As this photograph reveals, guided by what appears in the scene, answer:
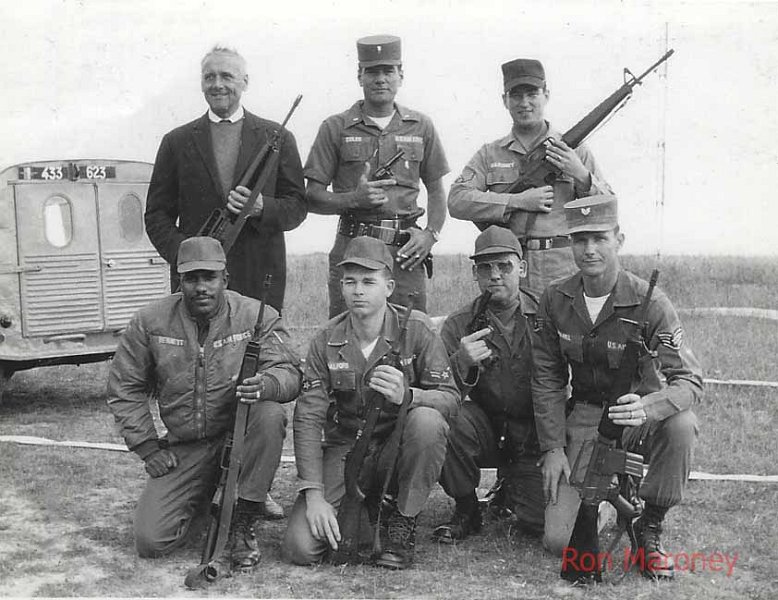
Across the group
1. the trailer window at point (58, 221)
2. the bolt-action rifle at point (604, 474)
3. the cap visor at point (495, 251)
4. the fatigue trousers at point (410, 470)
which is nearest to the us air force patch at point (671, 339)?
the bolt-action rifle at point (604, 474)

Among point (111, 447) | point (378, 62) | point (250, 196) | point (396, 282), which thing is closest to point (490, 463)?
point (396, 282)

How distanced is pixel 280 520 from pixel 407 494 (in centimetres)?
100

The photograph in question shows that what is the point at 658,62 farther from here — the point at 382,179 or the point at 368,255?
the point at 368,255

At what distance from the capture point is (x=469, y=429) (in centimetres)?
467

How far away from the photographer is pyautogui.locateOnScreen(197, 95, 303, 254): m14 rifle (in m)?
4.88

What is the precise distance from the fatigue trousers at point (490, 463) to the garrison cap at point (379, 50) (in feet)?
6.57

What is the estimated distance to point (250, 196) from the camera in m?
4.89

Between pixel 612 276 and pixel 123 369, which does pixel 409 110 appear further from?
pixel 123 369

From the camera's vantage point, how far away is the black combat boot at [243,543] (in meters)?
4.12

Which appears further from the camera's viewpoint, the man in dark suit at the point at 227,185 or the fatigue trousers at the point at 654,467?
the man in dark suit at the point at 227,185

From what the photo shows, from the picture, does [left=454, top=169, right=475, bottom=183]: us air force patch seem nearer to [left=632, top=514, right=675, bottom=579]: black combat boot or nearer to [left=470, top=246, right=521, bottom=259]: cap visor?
[left=470, top=246, right=521, bottom=259]: cap visor

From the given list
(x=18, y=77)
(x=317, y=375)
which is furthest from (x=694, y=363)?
(x=18, y=77)

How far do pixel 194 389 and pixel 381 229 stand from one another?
1.56 meters

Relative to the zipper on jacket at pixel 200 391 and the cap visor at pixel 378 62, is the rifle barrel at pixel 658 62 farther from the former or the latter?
the zipper on jacket at pixel 200 391
